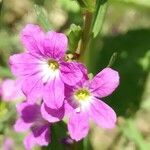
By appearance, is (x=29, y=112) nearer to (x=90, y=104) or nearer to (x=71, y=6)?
(x=90, y=104)

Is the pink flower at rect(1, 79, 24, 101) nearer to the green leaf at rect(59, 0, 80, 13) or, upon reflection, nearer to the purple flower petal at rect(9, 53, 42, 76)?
the green leaf at rect(59, 0, 80, 13)

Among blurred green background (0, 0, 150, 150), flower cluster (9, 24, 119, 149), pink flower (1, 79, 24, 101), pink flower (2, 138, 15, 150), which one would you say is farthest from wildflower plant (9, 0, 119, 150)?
pink flower (2, 138, 15, 150)

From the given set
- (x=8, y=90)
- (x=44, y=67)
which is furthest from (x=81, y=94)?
(x=8, y=90)

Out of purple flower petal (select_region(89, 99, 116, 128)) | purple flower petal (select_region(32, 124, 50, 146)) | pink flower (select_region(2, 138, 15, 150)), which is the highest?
purple flower petal (select_region(89, 99, 116, 128))

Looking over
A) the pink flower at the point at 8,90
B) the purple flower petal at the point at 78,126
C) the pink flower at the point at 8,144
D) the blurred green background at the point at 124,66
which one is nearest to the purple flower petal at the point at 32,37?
the purple flower petal at the point at 78,126

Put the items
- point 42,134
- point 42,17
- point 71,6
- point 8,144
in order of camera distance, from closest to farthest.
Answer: point 42,17 < point 42,134 < point 71,6 < point 8,144

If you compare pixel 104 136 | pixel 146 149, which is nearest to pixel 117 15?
pixel 104 136
